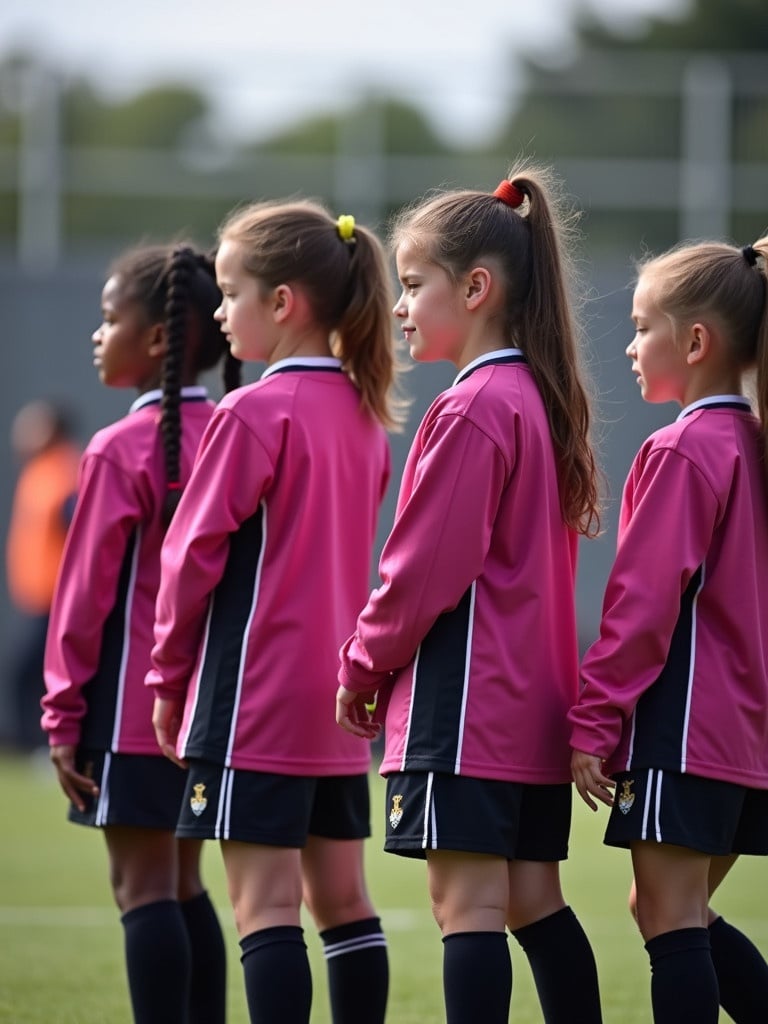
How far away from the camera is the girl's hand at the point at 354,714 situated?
2.98m

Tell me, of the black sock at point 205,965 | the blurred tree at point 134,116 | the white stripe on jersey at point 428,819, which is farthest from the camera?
the blurred tree at point 134,116

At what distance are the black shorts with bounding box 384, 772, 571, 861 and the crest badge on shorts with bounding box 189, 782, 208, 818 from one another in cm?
38

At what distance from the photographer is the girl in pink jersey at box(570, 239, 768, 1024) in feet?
9.41

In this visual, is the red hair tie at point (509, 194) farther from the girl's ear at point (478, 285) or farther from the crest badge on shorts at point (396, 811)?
the crest badge on shorts at point (396, 811)

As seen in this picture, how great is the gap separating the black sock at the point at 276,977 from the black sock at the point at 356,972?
0.25 metres

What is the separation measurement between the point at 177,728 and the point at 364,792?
41 cm

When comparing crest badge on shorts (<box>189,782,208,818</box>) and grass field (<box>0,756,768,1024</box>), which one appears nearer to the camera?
crest badge on shorts (<box>189,782,208,818</box>)

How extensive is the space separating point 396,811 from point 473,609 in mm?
368

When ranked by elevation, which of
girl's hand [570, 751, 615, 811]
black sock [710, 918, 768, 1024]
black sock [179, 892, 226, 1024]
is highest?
girl's hand [570, 751, 615, 811]

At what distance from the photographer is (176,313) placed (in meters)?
3.58

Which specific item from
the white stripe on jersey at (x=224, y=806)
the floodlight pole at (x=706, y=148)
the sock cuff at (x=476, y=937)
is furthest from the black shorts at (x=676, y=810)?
the floodlight pole at (x=706, y=148)

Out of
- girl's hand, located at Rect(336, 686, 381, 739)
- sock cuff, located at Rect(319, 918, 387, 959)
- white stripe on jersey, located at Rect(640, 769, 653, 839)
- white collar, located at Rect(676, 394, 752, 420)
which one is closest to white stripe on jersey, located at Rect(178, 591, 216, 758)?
girl's hand, located at Rect(336, 686, 381, 739)

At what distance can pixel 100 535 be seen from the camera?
3.45 meters

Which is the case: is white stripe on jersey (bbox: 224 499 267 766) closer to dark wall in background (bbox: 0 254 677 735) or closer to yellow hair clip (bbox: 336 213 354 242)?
yellow hair clip (bbox: 336 213 354 242)
